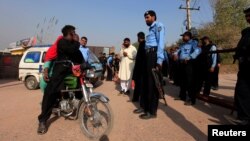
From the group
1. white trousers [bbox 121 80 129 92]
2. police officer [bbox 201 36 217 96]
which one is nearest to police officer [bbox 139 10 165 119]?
police officer [bbox 201 36 217 96]

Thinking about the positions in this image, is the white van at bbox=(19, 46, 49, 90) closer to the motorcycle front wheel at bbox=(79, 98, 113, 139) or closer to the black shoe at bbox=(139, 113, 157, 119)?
the black shoe at bbox=(139, 113, 157, 119)

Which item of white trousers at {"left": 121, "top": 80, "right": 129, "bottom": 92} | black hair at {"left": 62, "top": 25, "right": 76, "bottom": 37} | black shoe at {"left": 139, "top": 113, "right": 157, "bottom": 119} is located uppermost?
black hair at {"left": 62, "top": 25, "right": 76, "bottom": 37}

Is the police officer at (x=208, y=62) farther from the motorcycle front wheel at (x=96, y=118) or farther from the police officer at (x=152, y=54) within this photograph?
the motorcycle front wheel at (x=96, y=118)

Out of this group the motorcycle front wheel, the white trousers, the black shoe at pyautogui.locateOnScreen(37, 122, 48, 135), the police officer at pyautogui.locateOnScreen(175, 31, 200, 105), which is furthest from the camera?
the white trousers

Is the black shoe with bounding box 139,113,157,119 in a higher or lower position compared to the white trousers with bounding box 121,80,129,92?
lower

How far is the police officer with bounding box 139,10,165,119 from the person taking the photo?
604cm

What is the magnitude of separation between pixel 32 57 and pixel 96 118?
8.55 meters

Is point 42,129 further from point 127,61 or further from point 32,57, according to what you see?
point 32,57

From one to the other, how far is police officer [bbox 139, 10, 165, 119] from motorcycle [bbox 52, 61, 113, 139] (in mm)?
1417

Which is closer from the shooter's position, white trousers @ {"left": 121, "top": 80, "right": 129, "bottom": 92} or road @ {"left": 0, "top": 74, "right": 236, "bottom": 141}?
road @ {"left": 0, "top": 74, "right": 236, "bottom": 141}

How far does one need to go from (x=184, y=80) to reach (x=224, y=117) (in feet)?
7.97

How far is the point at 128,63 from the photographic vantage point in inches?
376

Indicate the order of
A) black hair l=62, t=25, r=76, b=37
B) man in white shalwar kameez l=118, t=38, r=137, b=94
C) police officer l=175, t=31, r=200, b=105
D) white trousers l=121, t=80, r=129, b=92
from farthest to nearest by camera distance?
white trousers l=121, t=80, r=129, b=92
man in white shalwar kameez l=118, t=38, r=137, b=94
police officer l=175, t=31, r=200, b=105
black hair l=62, t=25, r=76, b=37

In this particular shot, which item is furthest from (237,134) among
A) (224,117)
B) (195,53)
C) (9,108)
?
(9,108)
